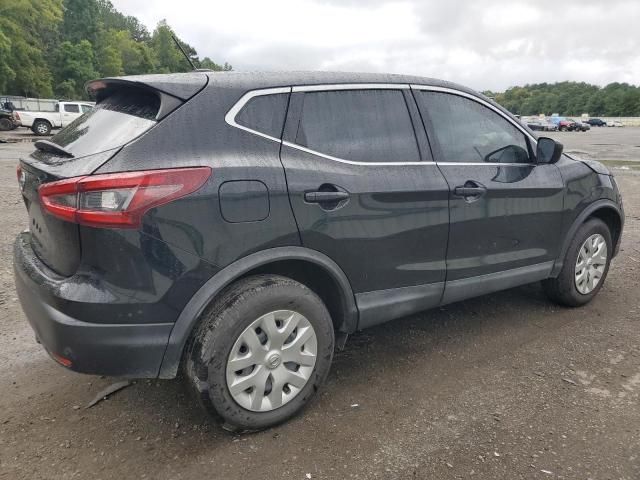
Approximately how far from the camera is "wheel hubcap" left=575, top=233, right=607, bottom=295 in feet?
13.4

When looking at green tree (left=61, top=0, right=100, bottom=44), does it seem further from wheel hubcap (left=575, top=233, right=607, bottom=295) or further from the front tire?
the front tire

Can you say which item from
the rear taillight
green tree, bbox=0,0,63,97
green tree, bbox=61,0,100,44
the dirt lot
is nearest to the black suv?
the rear taillight

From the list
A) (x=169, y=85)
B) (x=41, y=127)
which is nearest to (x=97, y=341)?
(x=169, y=85)

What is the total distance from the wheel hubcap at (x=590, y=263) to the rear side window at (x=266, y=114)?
2.71m

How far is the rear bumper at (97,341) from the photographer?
2.22 metres

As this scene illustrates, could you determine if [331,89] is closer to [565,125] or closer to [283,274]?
→ [283,274]

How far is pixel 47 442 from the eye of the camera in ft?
8.35

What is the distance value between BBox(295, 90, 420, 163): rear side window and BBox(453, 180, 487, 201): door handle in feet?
1.09

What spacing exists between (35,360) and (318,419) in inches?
76.0

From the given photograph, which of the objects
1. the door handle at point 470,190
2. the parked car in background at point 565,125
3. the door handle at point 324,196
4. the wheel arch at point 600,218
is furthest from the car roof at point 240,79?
the parked car in background at point 565,125

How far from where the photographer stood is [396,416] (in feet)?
9.05

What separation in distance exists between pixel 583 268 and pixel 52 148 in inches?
149

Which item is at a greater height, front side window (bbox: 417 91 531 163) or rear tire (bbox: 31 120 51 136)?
front side window (bbox: 417 91 531 163)

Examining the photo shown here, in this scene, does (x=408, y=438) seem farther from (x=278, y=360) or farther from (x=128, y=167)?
(x=128, y=167)
